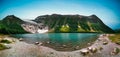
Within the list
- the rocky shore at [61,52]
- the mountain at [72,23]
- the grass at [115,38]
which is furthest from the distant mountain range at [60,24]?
the rocky shore at [61,52]

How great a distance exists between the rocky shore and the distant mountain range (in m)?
0.47

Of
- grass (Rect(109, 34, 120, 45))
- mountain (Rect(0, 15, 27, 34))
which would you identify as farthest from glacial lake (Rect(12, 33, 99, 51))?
grass (Rect(109, 34, 120, 45))

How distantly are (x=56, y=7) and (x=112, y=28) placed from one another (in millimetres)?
2319

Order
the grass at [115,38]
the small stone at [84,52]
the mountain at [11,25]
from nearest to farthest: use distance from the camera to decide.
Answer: the small stone at [84,52], the mountain at [11,25], the grass at [115,38]

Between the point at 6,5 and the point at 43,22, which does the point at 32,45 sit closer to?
the point at 43,22

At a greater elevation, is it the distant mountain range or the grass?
the distant mountain range

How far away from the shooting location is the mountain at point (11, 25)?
9.89 meters

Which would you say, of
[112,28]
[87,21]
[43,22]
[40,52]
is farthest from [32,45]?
[112,28]

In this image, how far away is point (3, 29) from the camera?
10.1 meters

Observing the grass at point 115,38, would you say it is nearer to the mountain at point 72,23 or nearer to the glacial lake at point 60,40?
the mountain at point 72,23

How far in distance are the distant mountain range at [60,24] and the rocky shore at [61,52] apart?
469mm

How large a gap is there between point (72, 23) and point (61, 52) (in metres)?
1.50

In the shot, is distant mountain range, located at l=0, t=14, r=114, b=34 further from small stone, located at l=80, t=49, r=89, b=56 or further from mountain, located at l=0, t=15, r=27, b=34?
small stone, located at l=80, t=49, r=89, b=56

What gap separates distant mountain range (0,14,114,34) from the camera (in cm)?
995
